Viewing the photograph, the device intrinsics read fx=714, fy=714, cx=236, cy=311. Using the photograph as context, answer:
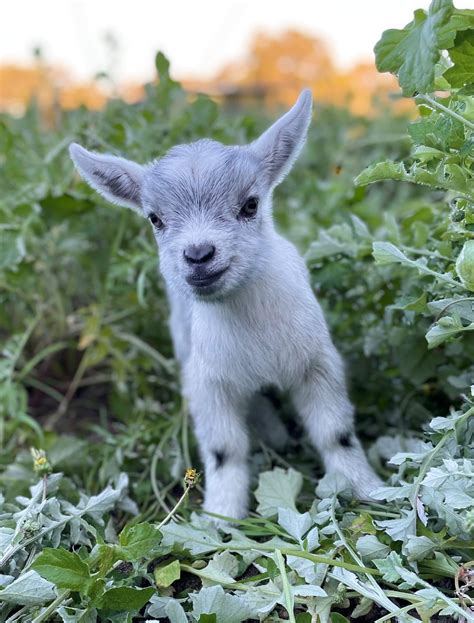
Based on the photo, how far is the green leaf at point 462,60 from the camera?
2140 millimetres

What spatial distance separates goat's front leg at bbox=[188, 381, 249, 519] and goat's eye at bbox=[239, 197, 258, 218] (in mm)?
658

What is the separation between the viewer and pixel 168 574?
7.24 ft

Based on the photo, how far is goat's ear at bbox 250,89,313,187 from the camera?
250 centimetres

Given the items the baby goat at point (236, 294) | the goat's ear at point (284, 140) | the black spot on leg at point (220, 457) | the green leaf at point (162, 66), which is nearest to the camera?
the baby goat at point (236, 294)

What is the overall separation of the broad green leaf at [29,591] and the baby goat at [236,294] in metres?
0.78

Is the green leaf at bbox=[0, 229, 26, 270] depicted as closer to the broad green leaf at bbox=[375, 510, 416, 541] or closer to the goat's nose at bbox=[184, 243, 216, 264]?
the goat's nose at bbox=[184, 243, 216, 264]

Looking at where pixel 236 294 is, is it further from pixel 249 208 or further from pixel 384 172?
pixel 384 172

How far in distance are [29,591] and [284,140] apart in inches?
66.7

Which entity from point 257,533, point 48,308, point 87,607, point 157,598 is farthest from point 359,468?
point 48,308

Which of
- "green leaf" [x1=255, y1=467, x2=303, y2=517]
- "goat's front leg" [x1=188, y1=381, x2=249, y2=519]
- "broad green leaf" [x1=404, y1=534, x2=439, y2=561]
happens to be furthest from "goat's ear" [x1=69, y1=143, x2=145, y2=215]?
"broad green leaf" [x1=404, y1=534, x2=439, y2=561]

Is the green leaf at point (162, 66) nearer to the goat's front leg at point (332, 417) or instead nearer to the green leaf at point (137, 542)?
the goat's front leg at point (332, 417)

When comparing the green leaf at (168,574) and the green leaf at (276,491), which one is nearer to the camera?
the green leaf at (168,574)

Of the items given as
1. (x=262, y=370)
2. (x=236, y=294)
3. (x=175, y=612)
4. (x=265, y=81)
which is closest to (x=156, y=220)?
(x=236, y=294)

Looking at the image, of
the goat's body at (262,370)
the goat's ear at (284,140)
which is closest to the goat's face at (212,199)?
the goat's ear at (284,140)
